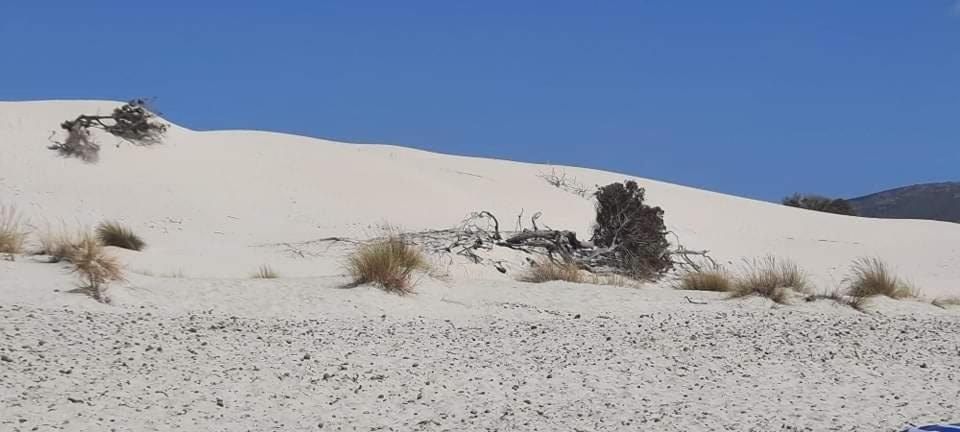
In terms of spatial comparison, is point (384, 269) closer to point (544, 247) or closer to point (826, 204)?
point (544, 247)

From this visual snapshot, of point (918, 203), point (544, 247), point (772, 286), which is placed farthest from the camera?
point (918, 203)

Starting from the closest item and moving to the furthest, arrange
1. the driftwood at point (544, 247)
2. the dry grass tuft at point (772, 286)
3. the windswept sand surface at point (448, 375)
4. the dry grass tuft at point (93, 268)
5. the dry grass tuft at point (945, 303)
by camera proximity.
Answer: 1. the windswept sand surface at point (448, 375)
2. the dry grass tuft at point (93, 268)
3. the dry grass tuft at point (772, 286)
4. the dry grass tuft at point (945, 303)
5. the driftwood at point (544, 247)

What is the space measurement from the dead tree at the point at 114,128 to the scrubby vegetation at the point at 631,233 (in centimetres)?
1000

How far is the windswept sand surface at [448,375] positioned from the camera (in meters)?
5.82

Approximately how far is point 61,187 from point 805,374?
15.6 metres

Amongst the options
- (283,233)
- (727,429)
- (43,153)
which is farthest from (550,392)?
(43,153)

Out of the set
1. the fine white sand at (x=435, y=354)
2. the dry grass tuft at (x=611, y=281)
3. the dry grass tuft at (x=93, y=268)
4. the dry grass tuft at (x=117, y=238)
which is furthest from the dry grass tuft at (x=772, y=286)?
the dry grass tuft at (x=117, y=238)

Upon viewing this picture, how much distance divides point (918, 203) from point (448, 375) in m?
60.1

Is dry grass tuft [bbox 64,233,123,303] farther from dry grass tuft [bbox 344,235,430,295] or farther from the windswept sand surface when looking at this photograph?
dry grass tuft [bbox 344,235,430,295]

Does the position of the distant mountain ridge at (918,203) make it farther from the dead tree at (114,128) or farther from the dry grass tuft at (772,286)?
the dry grass tuft at (772,286)

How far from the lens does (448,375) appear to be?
6.96m

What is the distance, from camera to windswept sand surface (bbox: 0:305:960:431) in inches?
229

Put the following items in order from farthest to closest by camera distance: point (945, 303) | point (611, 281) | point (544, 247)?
point (544, 247)
point (611, 281)
point (945, 303)

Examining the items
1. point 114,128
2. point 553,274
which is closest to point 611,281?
point 553,274
